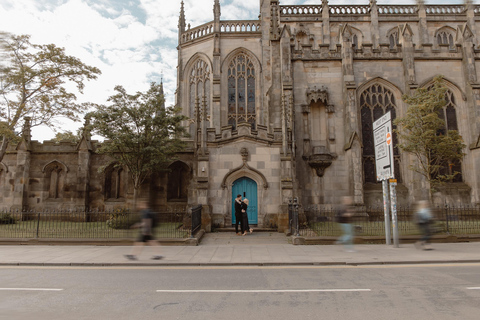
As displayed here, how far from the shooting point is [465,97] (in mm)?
20359

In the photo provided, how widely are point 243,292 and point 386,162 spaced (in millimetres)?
8009

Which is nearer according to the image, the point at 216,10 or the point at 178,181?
the point at 178,181

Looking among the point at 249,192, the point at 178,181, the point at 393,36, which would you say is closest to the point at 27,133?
the point at 178,181

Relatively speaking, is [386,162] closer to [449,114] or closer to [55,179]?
[449,114]

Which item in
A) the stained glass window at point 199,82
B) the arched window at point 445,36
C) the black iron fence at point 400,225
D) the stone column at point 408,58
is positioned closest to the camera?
the black iron fence at point 400,225

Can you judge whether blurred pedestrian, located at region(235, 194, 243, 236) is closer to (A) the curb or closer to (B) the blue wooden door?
(B) the blue wooden door

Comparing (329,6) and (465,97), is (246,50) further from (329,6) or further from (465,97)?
(465,97)

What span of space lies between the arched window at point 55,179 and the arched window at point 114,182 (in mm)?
2949

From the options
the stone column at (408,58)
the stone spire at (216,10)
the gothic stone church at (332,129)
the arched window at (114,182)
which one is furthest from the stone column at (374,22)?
the arched window at (114,182)

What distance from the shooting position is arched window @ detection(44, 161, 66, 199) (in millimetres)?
21688

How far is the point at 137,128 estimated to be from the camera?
60.4 ft

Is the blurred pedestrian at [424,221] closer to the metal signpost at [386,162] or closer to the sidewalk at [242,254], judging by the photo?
the sidewalk at [242,254]

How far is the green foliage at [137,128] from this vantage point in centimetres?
1781

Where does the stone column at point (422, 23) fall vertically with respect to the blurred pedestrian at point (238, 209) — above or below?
above
